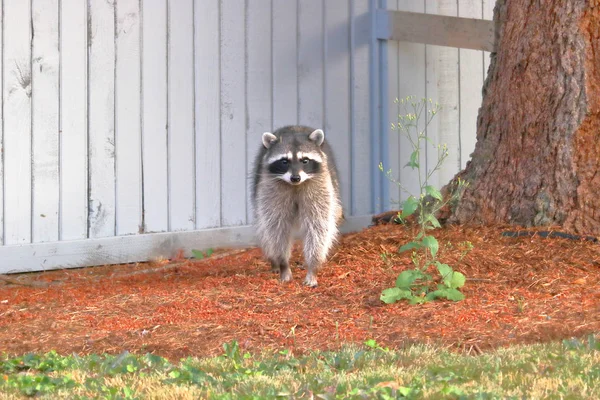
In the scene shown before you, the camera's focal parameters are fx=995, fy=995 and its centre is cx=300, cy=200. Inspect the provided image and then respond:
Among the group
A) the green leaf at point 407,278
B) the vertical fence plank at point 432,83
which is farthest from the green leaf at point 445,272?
the vertical fence plank at point 432,83

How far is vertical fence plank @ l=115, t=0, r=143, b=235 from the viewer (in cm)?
867

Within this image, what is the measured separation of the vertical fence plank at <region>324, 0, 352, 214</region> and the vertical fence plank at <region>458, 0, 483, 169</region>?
1.48 meters

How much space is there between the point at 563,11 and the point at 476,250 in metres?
1.99

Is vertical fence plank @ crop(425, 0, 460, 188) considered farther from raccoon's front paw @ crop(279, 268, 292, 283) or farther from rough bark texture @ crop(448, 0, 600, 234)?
raccoon's front paw @ crop(279, 268, 292, 283)

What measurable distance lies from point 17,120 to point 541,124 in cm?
421

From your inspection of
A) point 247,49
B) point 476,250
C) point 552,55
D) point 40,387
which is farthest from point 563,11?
point 40,387

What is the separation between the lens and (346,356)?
5156mm

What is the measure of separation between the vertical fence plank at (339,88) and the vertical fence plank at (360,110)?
55 millimetres

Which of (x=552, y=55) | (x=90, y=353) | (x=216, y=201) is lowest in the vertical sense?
(x=90, y=353)

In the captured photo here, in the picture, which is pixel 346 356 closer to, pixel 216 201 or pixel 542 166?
pixel 542 166

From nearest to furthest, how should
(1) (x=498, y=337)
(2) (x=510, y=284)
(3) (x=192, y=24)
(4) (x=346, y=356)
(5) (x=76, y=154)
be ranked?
(4) (x=346, y=356), (1) (x=498, y=337), (2) (x=510, y=284), (5) (x=76, y=154), (3) (x=192, y=24)

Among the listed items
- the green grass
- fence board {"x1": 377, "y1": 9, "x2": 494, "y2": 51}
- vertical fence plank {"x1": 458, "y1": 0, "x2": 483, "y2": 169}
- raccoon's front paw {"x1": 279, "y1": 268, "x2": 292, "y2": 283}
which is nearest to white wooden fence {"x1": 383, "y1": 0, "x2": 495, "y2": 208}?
vertical fence plank {"x1": 458, "y1": 0, "x2": 483, "y2": 169}

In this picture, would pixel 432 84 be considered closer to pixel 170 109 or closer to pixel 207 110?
pixel 207 110

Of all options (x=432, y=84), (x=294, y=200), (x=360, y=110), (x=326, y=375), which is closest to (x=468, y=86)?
(x=432, y=84)
